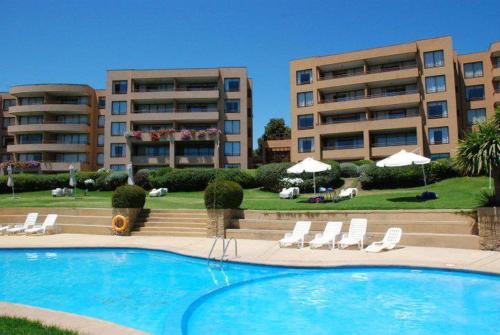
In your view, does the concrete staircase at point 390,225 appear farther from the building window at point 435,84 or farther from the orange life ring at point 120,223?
the building window at point 435,84

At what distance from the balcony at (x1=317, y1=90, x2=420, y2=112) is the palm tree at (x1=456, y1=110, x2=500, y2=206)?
33.6 m

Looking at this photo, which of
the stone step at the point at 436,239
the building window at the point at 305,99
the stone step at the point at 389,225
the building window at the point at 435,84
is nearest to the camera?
the stone step at the point at 436,239

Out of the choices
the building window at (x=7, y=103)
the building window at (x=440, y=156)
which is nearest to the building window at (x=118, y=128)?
the building window at (x=7, y=103)

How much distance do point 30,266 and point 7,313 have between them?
8032 mm

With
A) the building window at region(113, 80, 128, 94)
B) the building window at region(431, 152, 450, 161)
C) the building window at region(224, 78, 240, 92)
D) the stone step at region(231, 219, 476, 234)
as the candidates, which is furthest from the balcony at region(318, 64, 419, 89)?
the stone step at region(231, 219, 476, 234)

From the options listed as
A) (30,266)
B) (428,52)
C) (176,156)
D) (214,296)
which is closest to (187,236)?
(30,266)

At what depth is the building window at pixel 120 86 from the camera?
57469mm

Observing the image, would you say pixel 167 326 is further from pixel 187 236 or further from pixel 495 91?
pixel 495 91

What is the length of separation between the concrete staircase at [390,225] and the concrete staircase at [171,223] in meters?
2.26

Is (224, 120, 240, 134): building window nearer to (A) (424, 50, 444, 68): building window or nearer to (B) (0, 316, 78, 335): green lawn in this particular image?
(A) (424, 50, 444, 68): building window

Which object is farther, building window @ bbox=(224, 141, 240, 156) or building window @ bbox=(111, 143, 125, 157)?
building window @ bbox=(111, 143, 125, 157)

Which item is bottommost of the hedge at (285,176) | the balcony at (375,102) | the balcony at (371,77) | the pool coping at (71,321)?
the pool coping at (71,321)

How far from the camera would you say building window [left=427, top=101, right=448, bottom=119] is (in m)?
46.2

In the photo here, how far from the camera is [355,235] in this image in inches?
615
